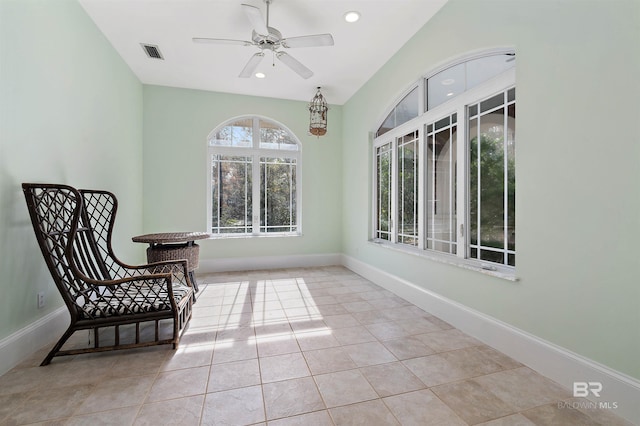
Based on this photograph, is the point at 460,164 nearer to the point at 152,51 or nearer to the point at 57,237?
the point at 57,237

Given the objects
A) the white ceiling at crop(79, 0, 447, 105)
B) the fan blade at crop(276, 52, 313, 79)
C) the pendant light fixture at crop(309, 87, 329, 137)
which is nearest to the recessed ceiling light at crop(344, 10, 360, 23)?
the white ceiling at crop(79, 0, 447, 105)

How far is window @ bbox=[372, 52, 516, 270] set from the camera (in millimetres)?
2475

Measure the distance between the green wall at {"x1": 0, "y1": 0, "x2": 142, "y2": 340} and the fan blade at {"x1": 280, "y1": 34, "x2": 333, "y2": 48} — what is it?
198 centimetres

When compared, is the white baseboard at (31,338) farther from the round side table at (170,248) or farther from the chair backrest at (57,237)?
the round side table at (170,248)

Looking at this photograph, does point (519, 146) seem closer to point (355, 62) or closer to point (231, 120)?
point (355, 62)

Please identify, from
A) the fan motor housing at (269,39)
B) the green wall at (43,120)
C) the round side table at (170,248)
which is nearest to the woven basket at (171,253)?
the round side table at (170,248)

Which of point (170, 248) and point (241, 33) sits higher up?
point (241, 33)

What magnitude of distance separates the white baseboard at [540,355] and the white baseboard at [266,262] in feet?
8.08

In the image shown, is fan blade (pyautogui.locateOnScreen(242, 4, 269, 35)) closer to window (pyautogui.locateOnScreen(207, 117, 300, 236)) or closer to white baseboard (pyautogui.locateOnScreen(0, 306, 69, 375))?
window (pyautogui.locateOnScreen(207, 117, 300, 236))

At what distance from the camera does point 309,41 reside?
9.28 ft

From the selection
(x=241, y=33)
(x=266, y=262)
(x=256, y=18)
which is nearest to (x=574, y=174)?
(x=256, y=18)

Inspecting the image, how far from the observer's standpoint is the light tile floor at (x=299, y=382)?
1.61 metres

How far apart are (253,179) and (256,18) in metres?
3.18

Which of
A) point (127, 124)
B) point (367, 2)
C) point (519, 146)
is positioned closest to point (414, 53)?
point (367, 2)
